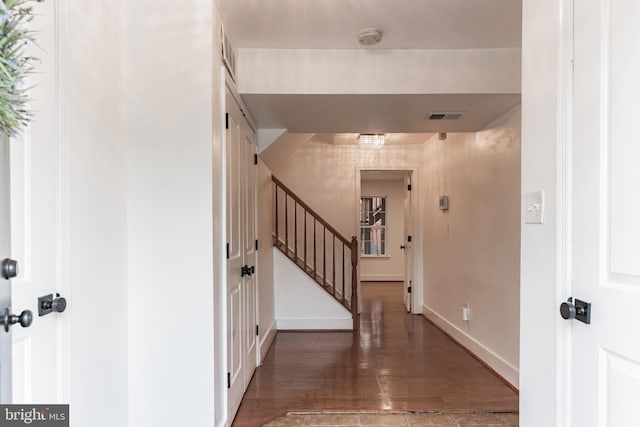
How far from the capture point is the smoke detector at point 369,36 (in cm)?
243

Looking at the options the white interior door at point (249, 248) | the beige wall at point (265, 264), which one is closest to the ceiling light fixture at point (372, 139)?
the beige wall at point (265, 264)

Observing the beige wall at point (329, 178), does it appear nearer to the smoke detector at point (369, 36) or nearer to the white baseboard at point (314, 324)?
the white baseboard at point (314, 324)

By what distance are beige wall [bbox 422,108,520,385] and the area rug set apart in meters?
0.59

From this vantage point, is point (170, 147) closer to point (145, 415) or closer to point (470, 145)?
point (145, 415)

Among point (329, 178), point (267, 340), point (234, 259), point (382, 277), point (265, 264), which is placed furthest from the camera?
point (382, 277)

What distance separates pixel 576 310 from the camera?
3.91 ft

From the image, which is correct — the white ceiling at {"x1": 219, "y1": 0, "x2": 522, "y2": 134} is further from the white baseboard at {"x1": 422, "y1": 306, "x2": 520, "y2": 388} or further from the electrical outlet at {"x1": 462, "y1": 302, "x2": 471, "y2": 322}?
the white baseboard at {"x1": 422, "y1": 306, "x2": 520, "y2": 388}

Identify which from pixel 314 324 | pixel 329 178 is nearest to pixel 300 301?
pixel 314 324

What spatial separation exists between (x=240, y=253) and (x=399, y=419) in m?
1.53

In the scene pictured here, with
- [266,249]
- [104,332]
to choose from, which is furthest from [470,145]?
[104,332]

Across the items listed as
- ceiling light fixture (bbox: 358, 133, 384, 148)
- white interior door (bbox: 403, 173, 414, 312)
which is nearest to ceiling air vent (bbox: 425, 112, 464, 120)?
ceiling light fixture (bbox: 358, 133, 384, 148)

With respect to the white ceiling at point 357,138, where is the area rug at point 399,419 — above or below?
below

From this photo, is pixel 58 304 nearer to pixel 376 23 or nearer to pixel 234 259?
pixel 234 259

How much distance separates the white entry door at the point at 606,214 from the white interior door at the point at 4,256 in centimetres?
155
